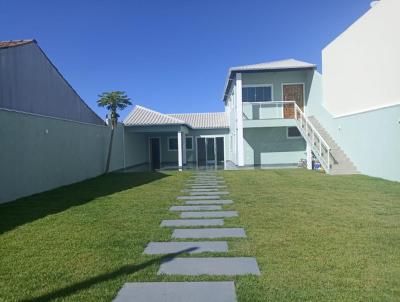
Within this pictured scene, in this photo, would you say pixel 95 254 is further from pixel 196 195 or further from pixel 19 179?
pixel 19 179

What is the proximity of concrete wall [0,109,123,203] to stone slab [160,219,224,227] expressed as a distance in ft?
16.9

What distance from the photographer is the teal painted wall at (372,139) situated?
42.9 ft

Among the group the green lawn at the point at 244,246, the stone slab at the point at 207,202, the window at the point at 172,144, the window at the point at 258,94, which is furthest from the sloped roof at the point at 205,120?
the green lawn at the point at 244,246

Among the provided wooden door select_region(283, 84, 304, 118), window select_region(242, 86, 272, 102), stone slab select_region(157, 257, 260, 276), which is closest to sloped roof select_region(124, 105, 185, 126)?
window select_region(242, 86, 272, 102)

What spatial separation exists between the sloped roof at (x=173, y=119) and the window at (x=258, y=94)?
439 cm

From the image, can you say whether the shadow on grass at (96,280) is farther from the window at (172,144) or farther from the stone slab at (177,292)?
the window at (172,144)

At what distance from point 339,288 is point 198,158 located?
90.0 ft

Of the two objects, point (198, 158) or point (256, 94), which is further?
point (198, 158)

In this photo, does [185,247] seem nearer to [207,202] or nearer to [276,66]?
[207,202]

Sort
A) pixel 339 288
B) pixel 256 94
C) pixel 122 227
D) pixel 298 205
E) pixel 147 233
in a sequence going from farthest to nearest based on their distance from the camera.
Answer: pixel 256 94, pixel 298 205, pixel 122 227, pixel 147 233, pixel 339 288

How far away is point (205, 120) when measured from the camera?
33.0 m

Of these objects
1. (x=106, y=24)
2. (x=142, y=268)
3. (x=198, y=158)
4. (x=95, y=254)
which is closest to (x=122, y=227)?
(x=95, y=254)

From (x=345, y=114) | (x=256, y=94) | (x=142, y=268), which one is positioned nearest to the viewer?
(x=142, y=268)

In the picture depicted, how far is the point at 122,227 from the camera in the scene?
22.1ft
